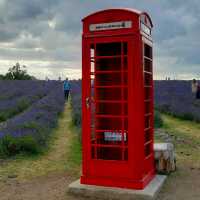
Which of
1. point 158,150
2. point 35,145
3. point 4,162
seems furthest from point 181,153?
point 4,162

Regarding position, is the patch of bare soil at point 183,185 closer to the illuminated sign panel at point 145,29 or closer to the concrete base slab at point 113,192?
the concrete base slab at point 113,192

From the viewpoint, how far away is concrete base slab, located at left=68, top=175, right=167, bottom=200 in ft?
20.6

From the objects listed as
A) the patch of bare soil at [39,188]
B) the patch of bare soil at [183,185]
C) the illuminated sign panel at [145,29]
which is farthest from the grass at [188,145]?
the illuminated sign panel at [145,29]

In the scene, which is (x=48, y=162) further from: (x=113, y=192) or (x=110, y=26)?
(x=110, y=26)

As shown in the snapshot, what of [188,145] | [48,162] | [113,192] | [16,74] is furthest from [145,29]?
[16,74]

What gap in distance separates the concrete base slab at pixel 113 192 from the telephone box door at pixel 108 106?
0.80 ft

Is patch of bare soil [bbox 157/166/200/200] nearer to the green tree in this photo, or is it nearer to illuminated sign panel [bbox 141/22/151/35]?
illuminated sign panel [bbox 141/22/151/35]

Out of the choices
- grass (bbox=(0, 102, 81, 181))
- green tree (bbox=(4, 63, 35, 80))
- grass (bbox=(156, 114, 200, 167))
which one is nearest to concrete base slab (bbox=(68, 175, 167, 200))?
grass (bbox=(0, 102, 81, 181))

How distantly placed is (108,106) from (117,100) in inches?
9.3

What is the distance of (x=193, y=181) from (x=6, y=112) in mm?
13648

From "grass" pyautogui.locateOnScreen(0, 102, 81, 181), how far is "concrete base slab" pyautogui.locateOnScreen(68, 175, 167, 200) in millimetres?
1376

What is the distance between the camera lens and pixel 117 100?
701cm

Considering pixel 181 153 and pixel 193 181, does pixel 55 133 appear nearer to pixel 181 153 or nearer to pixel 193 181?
pixel 181 153

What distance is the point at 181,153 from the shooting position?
32.9 ft
